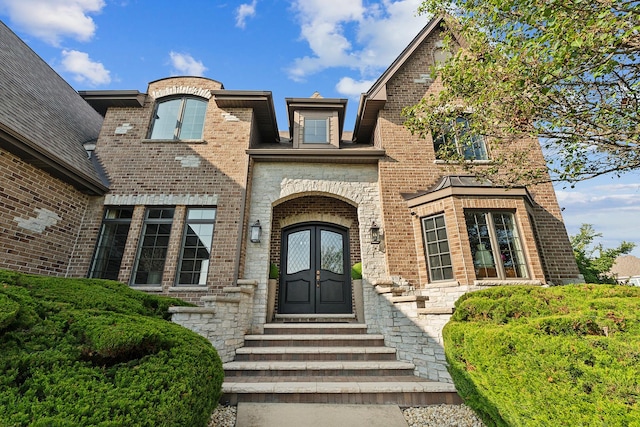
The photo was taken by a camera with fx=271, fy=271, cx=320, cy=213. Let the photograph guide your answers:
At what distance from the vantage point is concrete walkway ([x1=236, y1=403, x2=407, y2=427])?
10.5 feet

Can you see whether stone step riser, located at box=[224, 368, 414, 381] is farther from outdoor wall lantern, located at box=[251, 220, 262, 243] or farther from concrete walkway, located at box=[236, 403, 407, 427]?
outdoor wall lantern, located at box=[251, 220, 262, 243]

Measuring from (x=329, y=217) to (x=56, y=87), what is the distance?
9.43 meters

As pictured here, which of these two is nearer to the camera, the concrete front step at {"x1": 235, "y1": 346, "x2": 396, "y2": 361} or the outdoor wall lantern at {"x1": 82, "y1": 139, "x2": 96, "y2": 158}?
the concrete front step at {"x1": 235, "y1": 346, "x2": 396, "y2": 361}

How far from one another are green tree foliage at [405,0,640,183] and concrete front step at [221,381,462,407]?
3.70 metres

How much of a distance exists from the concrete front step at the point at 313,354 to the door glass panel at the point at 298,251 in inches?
111

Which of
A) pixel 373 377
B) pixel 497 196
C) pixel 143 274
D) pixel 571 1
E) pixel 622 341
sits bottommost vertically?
pixel 373 377

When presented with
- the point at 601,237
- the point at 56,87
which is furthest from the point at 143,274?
the point at 601,237

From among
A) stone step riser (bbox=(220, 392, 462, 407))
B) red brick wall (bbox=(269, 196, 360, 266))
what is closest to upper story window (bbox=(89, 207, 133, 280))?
red brick wall (bbox=(269, 196, 360, 266))

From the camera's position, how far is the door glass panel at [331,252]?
7.60m

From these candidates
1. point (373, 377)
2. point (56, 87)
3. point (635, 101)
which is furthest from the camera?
point (56, 87)

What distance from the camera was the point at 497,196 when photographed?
19.9ft

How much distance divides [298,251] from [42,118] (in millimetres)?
6943

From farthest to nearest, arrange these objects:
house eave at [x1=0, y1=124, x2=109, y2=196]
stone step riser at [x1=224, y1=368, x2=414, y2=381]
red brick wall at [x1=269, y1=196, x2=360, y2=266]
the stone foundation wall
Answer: red brick wall at [x1=269, y1=196, x2=360, y2=266]
house eave at [x1=0, y1=124, x2=109, y2=196]
the stone foundation wall
stone step riser at [x1=224, y1=368, x2=414, y2=381]

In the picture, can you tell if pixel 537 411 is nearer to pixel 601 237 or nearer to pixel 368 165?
pixel 368 165
